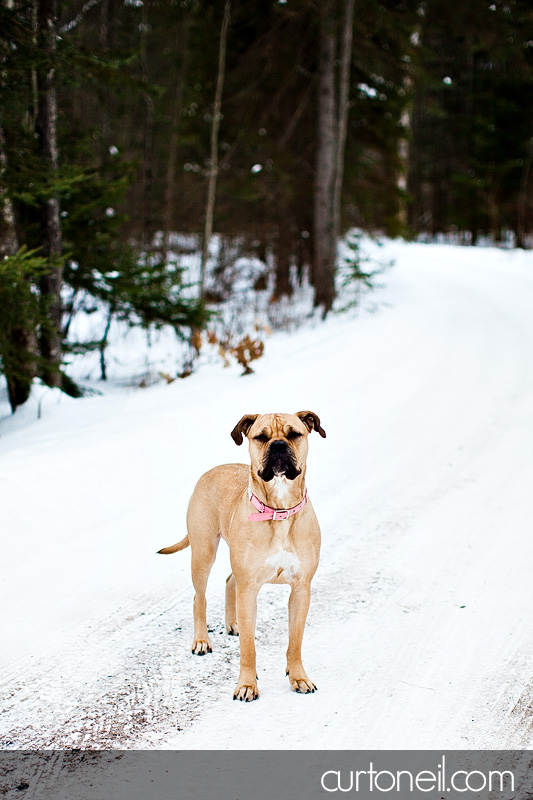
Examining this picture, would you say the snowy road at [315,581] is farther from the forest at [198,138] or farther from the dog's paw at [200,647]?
the forest at [198,138]

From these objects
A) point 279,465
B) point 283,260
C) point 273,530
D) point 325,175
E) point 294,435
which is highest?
point 325,175

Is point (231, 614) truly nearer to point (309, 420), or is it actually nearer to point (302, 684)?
point (302, 684)

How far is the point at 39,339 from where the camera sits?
31.5 ft

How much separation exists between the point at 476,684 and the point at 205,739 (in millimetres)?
1526

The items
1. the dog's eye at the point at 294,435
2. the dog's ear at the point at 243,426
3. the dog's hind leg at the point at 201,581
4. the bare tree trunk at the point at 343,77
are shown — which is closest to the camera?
the dog's eye at the point at 294,435

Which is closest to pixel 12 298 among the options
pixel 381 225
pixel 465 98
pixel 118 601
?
pixel 118 601

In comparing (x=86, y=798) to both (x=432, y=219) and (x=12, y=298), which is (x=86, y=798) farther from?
(x=432, y=219)

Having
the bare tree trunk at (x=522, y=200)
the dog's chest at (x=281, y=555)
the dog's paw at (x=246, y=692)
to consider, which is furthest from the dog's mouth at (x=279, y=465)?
the bare tree trunk at (x=522, y=200)

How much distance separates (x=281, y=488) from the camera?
332 centimetres

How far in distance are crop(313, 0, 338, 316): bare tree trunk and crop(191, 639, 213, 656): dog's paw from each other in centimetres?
1241

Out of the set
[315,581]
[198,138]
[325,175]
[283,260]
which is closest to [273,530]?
[315,581]

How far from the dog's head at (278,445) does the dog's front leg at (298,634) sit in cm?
69

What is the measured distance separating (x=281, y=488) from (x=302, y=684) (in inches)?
43.5

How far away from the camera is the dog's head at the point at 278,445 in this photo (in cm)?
318
